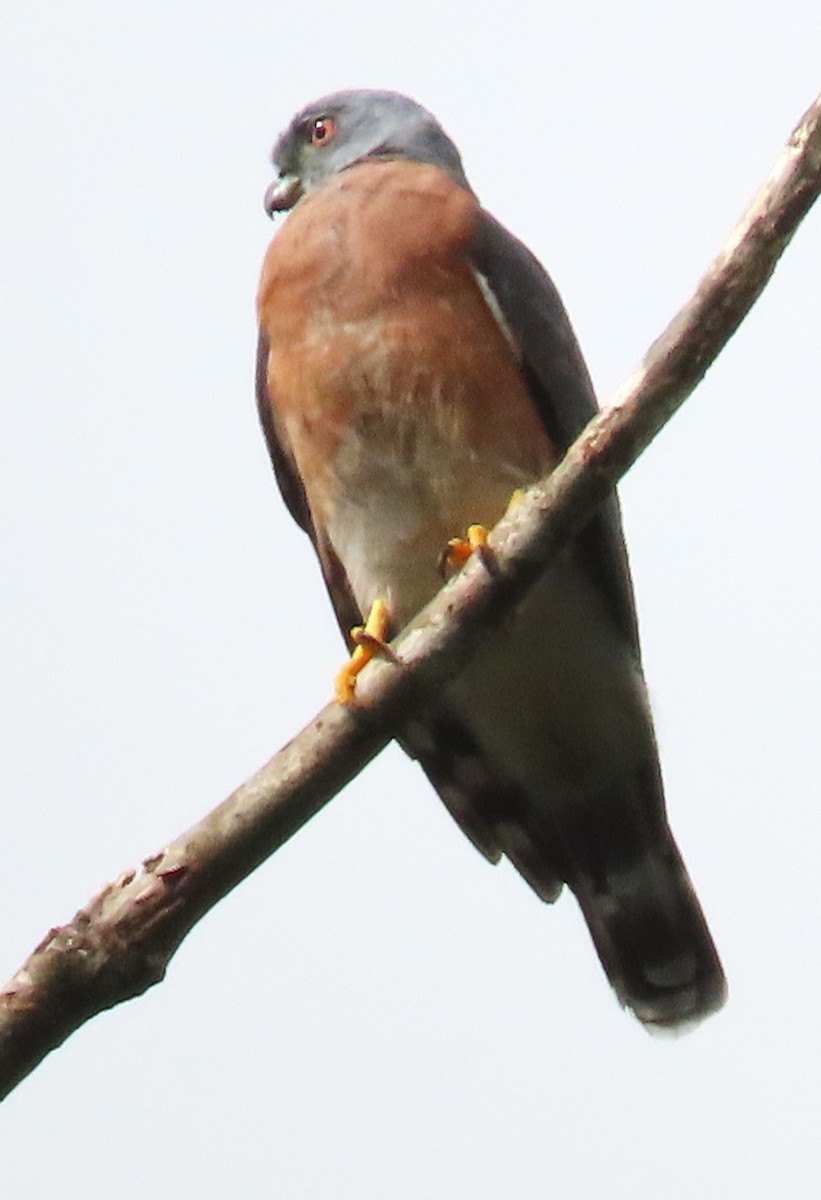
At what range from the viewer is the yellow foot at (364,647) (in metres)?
3.57

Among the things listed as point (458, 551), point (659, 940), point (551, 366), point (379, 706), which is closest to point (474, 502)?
point (458, 551)

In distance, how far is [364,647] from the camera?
4.16 meters

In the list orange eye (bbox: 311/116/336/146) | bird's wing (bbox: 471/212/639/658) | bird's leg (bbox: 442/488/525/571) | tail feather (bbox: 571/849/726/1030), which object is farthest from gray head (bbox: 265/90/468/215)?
tail feather (bbox: 571/849/726/1030)

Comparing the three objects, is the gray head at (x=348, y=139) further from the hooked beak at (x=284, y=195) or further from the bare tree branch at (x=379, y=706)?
the bare tree branch at (x=379, y=706)

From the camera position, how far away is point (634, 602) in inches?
188

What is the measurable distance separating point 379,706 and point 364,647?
→ 2.29ft

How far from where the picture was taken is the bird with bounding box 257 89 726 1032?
446 cm

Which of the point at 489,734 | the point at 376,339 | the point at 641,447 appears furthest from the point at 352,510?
the point at 641,447

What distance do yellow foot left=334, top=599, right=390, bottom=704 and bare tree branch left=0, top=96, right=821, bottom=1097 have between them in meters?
0.07

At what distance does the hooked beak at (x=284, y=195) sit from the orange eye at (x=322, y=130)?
13cm

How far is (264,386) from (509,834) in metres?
1.39

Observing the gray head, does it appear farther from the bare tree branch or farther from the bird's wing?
the bare tree branch

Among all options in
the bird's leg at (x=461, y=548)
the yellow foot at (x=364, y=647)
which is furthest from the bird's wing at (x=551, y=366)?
the yellow foot at (x=364, y=647)

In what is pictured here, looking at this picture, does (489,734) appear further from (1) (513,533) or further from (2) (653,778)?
(1) (513,533)
